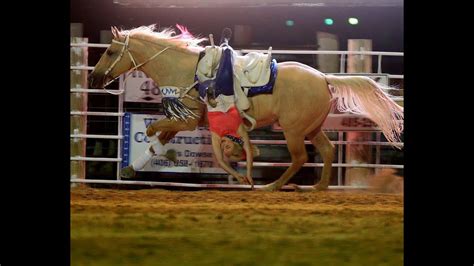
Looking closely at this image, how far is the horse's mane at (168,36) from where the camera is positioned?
4.69 metres

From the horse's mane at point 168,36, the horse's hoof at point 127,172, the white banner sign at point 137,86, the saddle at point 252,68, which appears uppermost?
the horse's mane at point 168,36

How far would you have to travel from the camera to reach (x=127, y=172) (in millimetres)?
4797

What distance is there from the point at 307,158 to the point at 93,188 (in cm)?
148

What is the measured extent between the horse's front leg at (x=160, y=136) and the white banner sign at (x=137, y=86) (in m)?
0.21

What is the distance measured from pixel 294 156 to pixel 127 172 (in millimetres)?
1146

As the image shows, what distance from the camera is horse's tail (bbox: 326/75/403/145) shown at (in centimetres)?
465

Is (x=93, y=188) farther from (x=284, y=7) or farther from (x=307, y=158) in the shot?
(x=284, y=7)

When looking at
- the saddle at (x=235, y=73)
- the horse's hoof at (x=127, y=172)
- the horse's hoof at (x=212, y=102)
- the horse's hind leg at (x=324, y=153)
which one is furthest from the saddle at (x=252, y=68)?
the horse's hoof at (x=127, y=172)

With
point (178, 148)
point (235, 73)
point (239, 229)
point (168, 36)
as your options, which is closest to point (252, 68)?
point (235, 73)

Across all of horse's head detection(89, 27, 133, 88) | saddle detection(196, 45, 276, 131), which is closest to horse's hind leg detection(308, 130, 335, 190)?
saddle detection(196, 45, 276, 131)

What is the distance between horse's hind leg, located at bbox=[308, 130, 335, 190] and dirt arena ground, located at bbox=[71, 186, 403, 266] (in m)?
0.07

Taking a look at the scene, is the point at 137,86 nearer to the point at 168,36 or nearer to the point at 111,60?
the point at 111,60

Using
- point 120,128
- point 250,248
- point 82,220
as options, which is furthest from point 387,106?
point 82,220

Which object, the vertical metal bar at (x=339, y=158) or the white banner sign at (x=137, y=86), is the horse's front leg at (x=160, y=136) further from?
the vertical metal bar at (x=339, y=158)
